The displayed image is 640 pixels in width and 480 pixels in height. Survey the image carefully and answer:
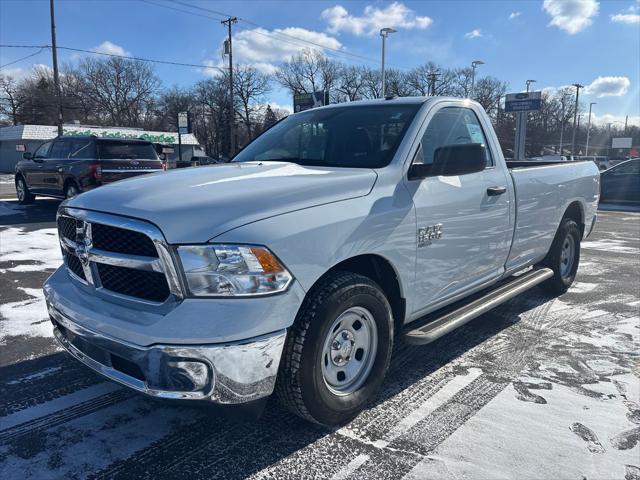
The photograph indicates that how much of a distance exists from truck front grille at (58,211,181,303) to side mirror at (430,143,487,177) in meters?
1.82

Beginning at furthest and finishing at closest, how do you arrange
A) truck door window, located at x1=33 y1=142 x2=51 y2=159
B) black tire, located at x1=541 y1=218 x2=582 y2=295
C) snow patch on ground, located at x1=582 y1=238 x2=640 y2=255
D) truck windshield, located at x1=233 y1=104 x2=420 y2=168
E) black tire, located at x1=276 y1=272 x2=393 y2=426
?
truck door window, located at x1=33 y1=142 x2=51 y2=159 < snow patch on ground, located at x1=582 y1=238 x2=640 y2=255 < black tire, located at x1=541 y1=218 x2=582 y2=295 < truck windshield, located at x1=233 y1=104 x2=420 y2=168 < black tire, located at x1=276 y1=272 x2=393 y2=426

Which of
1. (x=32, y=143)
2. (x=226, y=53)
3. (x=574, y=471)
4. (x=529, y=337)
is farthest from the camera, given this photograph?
(x=32, y=143)

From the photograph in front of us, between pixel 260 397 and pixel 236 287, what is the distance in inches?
21.5

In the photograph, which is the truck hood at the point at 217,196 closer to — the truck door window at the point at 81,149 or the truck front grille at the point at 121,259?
the truck front grille at the point at 121,259

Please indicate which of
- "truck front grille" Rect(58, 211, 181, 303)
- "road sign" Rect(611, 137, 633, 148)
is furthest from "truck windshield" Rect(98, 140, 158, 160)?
"road sign" Rect(611, 137, 633, 148)

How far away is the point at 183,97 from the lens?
79125mm

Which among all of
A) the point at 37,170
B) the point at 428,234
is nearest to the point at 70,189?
the point at 37,170

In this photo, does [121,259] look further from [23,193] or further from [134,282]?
[23,193]

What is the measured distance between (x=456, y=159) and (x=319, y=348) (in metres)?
1.54

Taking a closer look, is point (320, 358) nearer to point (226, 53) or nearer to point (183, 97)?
point (226, 53)

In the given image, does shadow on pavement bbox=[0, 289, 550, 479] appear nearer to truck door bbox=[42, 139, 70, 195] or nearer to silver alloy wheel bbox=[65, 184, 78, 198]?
silver alloy wheel bbox=[65, 184, 78, 198]

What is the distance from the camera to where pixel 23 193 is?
14.1 m

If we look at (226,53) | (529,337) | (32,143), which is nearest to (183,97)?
(32,143)

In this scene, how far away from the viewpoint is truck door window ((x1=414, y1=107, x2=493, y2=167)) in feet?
11.3
